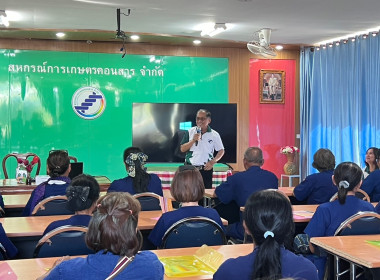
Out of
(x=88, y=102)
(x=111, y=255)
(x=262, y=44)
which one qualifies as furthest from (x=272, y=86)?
A: (x=111, y=255)

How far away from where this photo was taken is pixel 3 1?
553 cm

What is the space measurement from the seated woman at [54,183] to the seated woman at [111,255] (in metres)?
2.29

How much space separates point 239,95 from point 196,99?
0.83 meters

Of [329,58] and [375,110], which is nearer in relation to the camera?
[375,110]

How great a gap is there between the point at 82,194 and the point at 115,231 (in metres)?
1.09

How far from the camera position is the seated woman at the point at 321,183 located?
14.9 ft

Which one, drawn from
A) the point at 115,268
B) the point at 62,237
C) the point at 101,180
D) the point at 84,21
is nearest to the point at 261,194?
the point at 115,268

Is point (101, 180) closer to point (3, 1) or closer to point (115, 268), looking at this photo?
point (3, 1)

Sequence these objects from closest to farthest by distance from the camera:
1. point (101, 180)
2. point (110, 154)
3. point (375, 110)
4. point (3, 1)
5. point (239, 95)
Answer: point (3, 1) < point (101, 180) < point (375, 110) < point (110, 154) < point (239, 95)

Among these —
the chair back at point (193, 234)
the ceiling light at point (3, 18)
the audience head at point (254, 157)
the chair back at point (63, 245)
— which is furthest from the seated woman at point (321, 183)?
the ceiling light at point (3, 18)

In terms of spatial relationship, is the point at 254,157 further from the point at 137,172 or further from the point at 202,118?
the point at 202,118

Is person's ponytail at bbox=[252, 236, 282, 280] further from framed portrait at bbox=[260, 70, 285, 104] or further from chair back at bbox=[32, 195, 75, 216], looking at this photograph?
framed portrait at bbox=[260, 70, 285, 104]

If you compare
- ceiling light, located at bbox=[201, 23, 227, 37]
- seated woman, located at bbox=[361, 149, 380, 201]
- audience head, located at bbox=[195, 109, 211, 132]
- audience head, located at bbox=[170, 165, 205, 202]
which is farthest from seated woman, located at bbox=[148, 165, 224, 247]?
ceiling light, located at bbox=[201, 23, 227, 37]

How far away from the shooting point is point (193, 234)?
117 inches
